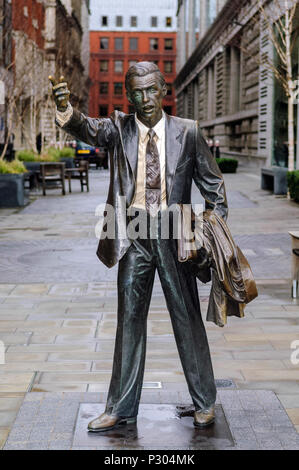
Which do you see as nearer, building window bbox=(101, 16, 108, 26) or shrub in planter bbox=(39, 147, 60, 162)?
shrub in planter bbox=(39, 147, 60, 162)

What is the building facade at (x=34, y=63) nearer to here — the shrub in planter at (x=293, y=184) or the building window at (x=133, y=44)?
the shrub in planter at (x=293, y=184)

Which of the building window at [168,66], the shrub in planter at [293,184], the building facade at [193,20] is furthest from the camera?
A: the building window at [168,66]

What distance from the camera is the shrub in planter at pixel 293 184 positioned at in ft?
61.7

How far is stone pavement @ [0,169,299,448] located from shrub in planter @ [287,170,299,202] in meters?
6.79

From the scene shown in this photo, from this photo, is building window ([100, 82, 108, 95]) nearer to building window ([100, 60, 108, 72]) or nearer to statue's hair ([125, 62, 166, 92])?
building window ([100, 60, 108, 72])

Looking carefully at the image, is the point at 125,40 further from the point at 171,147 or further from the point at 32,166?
the point at 171,147

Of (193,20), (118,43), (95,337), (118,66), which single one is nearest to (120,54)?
Answer: (118,43)

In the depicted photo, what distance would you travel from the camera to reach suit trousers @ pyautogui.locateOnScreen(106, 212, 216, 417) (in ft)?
13.4

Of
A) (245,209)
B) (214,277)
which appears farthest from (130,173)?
(245,209)

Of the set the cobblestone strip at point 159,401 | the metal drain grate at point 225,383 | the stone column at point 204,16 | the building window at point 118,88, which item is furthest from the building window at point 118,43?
the cobblestone strip at point 159,401

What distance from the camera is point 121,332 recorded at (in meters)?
4.13

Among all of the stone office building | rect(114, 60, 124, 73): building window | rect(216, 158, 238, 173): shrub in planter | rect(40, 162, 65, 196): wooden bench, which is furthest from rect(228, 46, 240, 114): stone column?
rect(114, 60, 124, 73): building window

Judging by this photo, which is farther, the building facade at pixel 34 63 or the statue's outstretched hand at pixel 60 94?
the building facade at pixel 34 63

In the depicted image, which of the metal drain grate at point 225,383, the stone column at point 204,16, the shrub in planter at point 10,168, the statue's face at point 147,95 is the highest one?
the stone column at point 204,16
